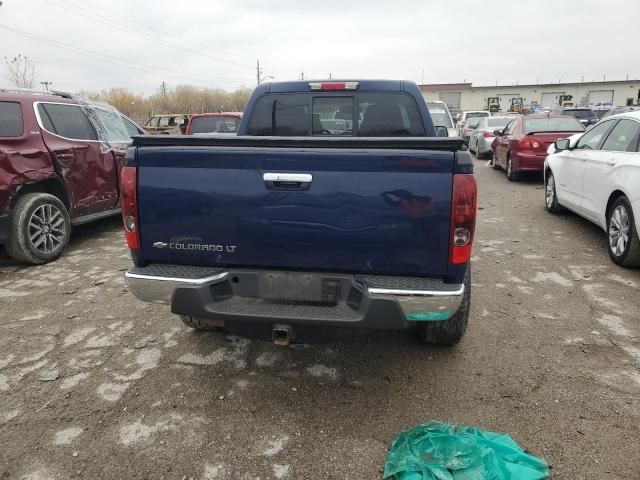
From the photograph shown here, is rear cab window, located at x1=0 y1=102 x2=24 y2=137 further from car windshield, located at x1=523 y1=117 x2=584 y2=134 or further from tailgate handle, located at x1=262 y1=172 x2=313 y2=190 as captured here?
car windshield, located at x1=523 y1=117 x2=584 y2=134

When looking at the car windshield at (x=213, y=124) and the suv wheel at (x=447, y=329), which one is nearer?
the suv wheel at (x=447, y=329)

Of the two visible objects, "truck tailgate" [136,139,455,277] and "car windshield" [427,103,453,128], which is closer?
"truck tailgate" [136,139,455,277]

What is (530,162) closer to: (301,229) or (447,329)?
(447,329)

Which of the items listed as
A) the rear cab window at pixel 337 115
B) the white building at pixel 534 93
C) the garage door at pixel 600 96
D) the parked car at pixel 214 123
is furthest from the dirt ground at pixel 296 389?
the garage door at pixel 600 96

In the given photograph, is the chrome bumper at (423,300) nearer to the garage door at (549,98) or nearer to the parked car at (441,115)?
the parked car at (441,115)

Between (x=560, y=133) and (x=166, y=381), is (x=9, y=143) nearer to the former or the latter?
(x=166, y=381)

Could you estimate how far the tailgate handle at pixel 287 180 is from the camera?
251 centimetres

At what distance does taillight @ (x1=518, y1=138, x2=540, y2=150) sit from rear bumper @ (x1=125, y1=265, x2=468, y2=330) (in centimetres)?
901

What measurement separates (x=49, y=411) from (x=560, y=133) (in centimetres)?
1071

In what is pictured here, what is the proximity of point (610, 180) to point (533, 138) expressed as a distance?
530 cm

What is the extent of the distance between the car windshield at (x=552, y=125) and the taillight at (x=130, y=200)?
32.3 ft

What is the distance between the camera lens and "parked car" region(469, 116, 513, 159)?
1593 centimetres

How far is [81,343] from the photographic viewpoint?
12.0 feet

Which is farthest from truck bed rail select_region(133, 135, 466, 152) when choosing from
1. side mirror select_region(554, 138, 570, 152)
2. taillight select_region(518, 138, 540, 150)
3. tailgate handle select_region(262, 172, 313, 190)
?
taillight select_region(518, 138, 540, 150)
